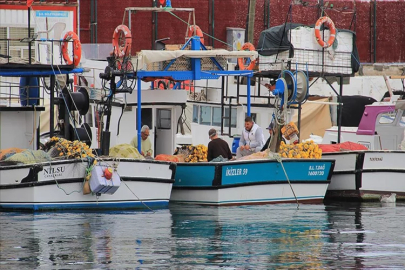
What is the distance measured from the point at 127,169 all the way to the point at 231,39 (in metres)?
27.5

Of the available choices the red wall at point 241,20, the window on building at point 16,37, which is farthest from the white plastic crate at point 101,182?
the red wall at point 241,20

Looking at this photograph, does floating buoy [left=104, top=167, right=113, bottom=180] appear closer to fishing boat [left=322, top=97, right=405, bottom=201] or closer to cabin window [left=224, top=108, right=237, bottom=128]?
fishing boat [left=322, top=97, right=405, bottom=201]

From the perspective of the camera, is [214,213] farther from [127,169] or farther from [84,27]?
[84,27]

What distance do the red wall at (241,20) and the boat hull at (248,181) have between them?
22.0 m

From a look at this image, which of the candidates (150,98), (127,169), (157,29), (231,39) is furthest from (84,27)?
(127,169)

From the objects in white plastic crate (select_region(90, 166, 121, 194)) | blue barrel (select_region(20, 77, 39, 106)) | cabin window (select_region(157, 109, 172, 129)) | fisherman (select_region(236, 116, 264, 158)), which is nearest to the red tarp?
fisherman (select_region(236, 116, 264, 158))

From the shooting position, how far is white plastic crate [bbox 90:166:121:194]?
61.3 ft

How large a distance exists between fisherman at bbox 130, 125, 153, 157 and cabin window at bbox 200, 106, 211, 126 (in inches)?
249

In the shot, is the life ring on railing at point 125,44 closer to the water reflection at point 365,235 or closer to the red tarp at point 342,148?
the red tarp at point 342,148

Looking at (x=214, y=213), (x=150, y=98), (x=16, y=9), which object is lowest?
(x=214, y=213)

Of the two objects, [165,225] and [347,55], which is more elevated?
[347,55]

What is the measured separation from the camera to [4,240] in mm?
15070

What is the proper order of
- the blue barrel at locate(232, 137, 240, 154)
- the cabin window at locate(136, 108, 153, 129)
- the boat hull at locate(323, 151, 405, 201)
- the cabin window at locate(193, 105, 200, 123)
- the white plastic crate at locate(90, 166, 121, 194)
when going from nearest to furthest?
the white plastic crate at locate(90, 166, 121, 194) → the boat hull at locate(323, 151, 405, 201) → the blue barrel at locate(232, 137, 240, 154) → the cabin window at locate(136, 108, 153, 129) → the cabin window at locate(193, 105, 200, 123)

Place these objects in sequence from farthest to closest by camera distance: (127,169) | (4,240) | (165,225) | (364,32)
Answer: (364,32) < (127,169) < (165,225) < (4,240)
